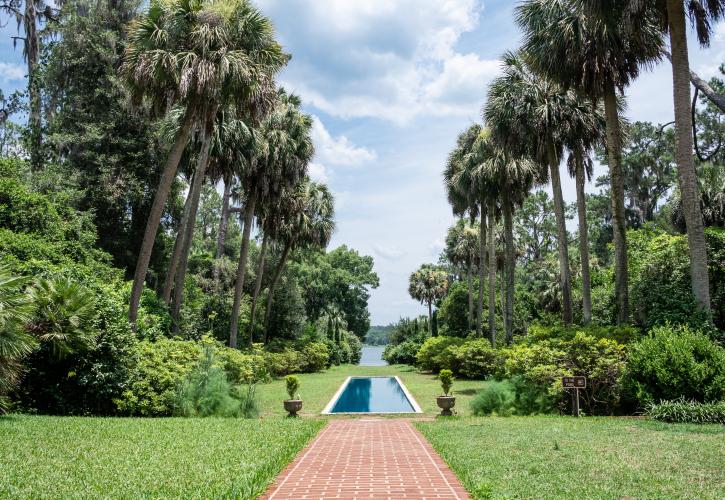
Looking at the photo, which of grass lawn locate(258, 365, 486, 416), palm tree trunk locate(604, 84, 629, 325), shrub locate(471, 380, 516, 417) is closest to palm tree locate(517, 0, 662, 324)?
palm tree trunk locate(604, 84, 629, 325)

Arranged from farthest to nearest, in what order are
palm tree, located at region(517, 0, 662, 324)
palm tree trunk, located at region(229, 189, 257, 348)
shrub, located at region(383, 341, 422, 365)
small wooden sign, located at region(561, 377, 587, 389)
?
shrub, located at region(383, 341, 422, 365) → palm tree trunk, located at region(229, 189, 257, 348) → palm tree, located at region(517, 0, 662, 324) → small wooden sign, located at region(561, 377, 587, 389)

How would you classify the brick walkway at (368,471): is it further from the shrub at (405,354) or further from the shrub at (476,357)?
the shrub at (405,354)

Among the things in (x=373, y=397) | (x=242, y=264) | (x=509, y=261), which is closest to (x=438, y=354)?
(x=373, y=397)

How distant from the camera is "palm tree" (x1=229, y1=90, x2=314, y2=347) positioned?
2545 cm

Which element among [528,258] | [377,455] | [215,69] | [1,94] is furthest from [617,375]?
[528,258]

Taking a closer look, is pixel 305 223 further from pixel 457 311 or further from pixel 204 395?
pixel 204 395

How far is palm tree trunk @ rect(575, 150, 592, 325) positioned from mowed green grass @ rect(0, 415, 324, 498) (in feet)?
38.8

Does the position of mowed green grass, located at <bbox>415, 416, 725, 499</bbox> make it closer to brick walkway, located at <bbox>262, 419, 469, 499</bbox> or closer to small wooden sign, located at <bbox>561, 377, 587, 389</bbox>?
brick walkway, located at <bbox>262, 419, 469, 499</bbox>

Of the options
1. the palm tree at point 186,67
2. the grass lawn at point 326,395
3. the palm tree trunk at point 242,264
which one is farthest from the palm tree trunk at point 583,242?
the palm tree trunk at point 242,264

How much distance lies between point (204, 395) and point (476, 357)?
637 inches

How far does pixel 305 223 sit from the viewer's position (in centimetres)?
3362

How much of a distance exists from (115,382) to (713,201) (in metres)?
22.7

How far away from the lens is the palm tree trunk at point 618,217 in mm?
16656

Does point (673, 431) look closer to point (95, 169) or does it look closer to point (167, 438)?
point (167, 438)
